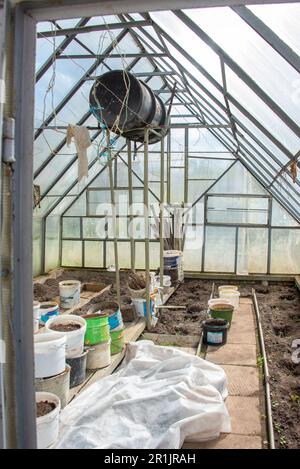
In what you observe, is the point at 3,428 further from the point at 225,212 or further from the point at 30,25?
the point at 225,212

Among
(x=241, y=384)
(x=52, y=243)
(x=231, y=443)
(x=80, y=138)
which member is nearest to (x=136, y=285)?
(x=241, y=384)

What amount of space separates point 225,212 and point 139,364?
15.8 feet

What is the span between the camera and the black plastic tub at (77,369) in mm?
3035

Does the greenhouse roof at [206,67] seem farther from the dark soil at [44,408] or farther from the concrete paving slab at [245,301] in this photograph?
the concrete paving slab at [245,301]

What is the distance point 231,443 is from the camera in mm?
2508

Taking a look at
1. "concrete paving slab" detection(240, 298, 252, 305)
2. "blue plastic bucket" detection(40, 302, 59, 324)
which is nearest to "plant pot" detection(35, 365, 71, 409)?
"blue plastic bucket" detection(40, 302, 59, 324)

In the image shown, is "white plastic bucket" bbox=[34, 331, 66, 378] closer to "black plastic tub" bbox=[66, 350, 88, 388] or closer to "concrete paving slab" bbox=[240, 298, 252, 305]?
"black plastic tub" bbox=[66, 350, 88, 388]

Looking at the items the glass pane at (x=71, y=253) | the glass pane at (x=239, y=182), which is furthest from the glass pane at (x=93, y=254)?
the glass pane at (x=239, y=182)

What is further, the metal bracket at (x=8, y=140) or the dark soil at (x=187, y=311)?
the dark soil at (x=187, y=311)

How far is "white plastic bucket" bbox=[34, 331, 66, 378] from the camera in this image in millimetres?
2479

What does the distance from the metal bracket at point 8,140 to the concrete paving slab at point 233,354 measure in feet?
11.1

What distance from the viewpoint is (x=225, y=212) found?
7578 millimetres

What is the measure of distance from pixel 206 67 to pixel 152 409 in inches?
111
